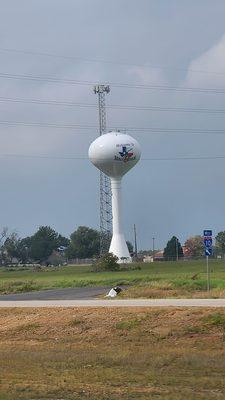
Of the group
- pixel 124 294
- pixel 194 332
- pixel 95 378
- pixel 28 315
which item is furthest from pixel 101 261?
pixel 95 378

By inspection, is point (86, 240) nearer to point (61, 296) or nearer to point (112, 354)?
point (61, 296)

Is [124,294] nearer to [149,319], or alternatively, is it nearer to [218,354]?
[149,319]

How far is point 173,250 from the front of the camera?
18100 centimetres

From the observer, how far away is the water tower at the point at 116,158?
10281 centimetres

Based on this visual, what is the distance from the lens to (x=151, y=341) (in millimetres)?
20078

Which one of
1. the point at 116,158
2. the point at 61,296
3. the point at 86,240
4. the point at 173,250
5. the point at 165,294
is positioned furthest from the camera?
the point at 86,240

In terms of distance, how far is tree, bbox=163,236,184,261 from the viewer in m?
176

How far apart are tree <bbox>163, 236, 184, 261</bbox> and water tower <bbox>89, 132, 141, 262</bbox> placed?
6809 centimetres

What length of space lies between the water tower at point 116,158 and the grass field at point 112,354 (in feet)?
244

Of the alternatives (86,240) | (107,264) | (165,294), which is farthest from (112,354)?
(86,240)

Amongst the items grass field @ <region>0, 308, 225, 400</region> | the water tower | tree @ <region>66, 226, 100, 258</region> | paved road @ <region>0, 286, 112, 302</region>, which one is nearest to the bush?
the water tower

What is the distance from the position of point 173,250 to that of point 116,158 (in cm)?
8190

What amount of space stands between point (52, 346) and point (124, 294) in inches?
703

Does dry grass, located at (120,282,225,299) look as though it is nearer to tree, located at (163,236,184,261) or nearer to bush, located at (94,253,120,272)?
bush, located at (94,253,120,272)
